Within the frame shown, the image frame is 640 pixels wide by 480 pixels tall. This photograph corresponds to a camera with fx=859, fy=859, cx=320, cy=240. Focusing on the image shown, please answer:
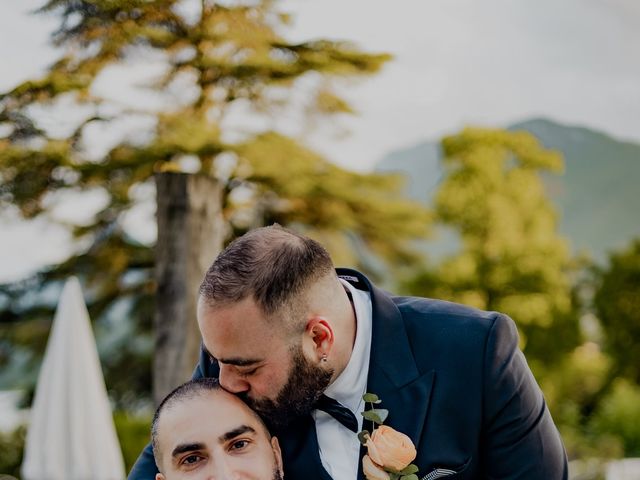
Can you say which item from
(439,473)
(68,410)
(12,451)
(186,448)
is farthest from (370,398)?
(12,451)

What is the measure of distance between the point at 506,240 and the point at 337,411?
582 inches

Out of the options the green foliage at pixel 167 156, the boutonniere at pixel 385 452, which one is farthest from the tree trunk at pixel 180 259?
the boutonniere at pixel 385 452

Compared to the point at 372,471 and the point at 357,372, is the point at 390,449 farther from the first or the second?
the point at 357,372

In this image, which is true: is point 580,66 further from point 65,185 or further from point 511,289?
point 65,185

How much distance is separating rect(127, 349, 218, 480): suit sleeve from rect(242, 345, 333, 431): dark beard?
29 centimetres

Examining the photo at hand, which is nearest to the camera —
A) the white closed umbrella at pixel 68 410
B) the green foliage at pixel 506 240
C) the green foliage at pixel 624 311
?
the white closed umbrella at pixel 68 410

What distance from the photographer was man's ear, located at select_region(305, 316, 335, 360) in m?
2.23

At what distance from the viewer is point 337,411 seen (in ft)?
7.64

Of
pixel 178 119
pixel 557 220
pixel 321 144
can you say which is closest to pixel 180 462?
pixel 178 119

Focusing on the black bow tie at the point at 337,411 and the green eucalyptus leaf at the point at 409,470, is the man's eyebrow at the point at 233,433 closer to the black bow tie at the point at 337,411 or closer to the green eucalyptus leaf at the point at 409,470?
the black bow tie at the point at 337,411

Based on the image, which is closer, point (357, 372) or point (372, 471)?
point (372, 471)

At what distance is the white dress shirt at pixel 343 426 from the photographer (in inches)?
93.1

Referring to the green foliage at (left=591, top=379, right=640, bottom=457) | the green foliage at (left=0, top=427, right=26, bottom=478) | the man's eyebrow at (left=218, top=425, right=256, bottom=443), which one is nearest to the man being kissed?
the man's eyebrow at (left=218, top=425, right=256, bottom=443)

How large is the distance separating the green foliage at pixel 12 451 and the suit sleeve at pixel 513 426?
945 cm
